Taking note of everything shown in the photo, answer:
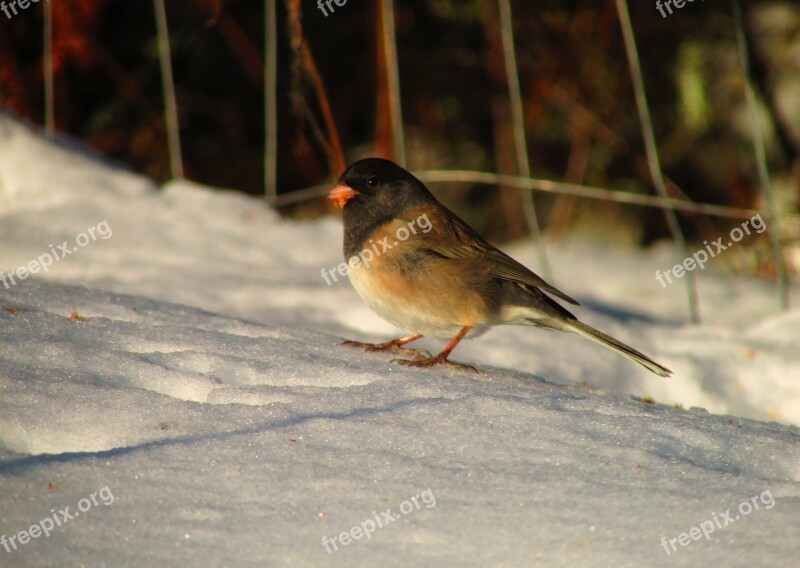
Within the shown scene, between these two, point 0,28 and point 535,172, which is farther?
point 535,172

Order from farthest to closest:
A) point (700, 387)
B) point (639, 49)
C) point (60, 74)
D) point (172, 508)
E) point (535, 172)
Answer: point (535, 172) → point (639, 49) → point (60, 74) → point (700, 387) → point (172, 508)

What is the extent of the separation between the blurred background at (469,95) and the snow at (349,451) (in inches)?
113

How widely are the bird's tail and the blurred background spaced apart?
293 centimetres

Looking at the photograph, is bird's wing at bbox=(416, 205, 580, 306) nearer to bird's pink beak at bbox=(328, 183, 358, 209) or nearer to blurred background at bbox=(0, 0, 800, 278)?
bird's pink beak at bbox=(328, 183, 358, 209)

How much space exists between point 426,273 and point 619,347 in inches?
29.6

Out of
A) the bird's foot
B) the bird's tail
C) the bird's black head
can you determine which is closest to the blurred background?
the bird's black head

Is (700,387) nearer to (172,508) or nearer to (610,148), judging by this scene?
(172,508)

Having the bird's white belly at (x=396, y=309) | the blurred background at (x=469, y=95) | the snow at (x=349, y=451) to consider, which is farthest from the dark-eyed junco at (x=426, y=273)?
the blurred background at (x=469, y=95)

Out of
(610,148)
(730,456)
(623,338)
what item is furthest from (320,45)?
(730,456)

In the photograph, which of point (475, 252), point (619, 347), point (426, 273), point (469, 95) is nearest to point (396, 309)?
point (426, 273)

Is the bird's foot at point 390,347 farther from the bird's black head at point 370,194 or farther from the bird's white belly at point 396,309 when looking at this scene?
the bird's black head at point 370,194

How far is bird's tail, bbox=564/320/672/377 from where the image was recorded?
310 centimetres

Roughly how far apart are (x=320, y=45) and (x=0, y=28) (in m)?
2.23

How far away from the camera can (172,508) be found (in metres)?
1.88
